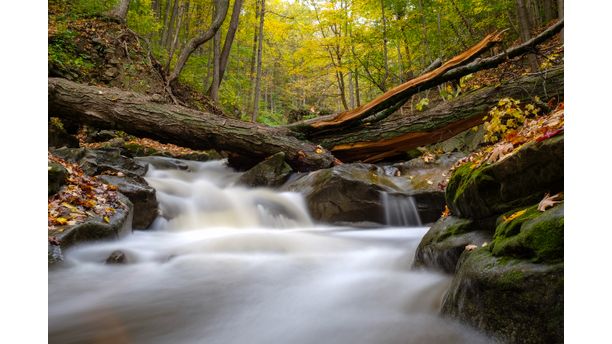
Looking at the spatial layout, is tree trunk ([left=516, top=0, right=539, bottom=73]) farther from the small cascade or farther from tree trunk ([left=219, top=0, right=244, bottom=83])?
tree trunk ([left=219, top=0, right=244, bottom=83])

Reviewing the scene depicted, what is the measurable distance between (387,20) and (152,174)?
34.2 feet

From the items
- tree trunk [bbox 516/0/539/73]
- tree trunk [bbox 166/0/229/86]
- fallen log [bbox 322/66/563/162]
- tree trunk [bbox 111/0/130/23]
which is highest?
tree trunk [bbox 111/0/130/23]

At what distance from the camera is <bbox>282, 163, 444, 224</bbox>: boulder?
21.1 feet

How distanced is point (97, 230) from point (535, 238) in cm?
408

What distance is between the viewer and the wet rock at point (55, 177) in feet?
14.5

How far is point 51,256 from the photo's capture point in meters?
3.63

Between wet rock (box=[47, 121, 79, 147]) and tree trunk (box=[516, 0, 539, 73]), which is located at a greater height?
tree trunk (box=[516, 0, 539, 73])

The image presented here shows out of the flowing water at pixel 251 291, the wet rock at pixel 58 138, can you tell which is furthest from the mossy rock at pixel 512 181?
the wet rock at pixel 58 138

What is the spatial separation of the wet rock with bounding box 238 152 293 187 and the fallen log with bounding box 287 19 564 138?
0.86 metres

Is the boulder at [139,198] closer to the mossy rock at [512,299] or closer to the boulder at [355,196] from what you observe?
the boulder at [355,196]

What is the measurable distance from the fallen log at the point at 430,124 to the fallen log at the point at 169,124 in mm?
643

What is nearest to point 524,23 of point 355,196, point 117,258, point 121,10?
point 355,196

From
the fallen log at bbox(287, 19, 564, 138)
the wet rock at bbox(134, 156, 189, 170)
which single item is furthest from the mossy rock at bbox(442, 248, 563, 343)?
the wet rock at bbox(134, 156, 189, 170)
